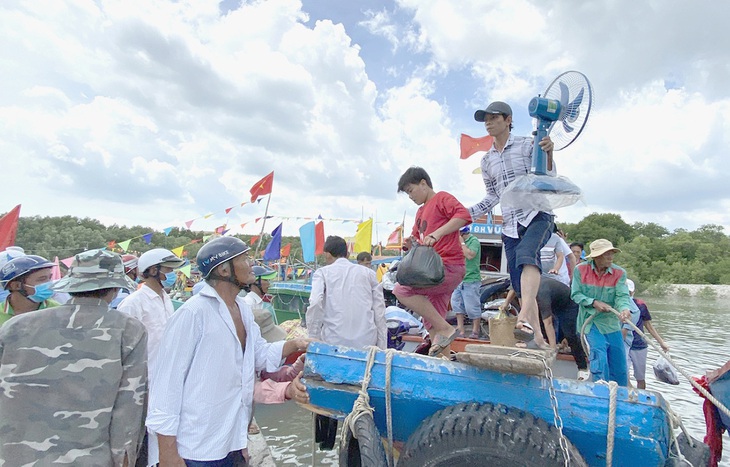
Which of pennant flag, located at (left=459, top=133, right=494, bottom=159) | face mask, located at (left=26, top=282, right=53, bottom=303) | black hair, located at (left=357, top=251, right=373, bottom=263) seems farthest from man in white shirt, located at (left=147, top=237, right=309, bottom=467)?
pennant flag, located at (left=459, top=133, right=494, bottom=159)

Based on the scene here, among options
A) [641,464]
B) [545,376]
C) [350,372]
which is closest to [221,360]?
[350,372]

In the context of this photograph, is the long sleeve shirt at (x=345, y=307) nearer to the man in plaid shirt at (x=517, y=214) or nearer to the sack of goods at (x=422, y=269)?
the sack of goods at (x=422, y=269)

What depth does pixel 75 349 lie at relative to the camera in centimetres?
199

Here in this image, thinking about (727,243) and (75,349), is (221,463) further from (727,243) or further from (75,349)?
(727,243)

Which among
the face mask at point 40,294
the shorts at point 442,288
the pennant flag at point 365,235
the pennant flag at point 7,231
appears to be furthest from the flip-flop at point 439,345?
the pennant flag at point 365,235

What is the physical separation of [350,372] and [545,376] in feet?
2.89

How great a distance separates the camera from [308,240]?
1380cm

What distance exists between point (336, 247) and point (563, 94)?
2302 mm

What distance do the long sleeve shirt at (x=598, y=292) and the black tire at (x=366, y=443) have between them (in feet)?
10.3

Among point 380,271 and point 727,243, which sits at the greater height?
point 727,243

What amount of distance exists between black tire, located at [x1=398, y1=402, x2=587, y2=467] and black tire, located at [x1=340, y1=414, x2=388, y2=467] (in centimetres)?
14

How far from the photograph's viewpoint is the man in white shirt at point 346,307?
3.86 metres

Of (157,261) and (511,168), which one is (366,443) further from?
(157,261)

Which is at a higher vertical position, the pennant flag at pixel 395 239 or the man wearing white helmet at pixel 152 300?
the pennant flag at pixel 395 239
